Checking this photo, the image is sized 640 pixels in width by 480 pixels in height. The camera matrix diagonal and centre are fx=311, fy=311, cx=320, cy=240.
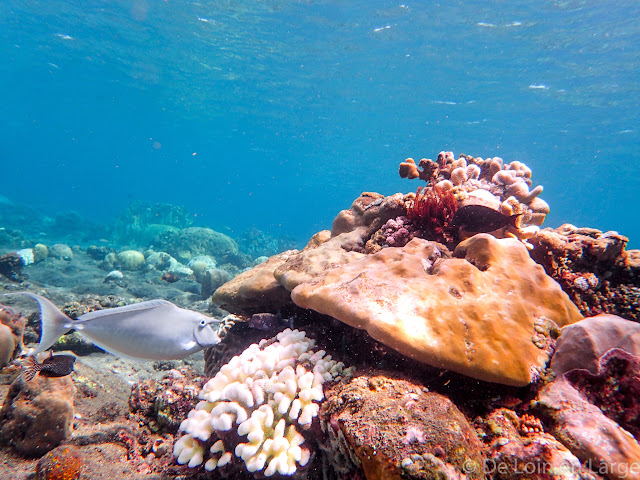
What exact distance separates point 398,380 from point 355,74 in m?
30.8

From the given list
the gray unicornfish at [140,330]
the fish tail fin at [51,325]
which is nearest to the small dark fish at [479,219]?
the gray unicornfish at [140,330]

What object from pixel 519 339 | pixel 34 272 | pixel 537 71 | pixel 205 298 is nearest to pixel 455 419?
pixel 519 339

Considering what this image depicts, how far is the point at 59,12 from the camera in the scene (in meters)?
23.5

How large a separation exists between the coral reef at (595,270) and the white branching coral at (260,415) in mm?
3028

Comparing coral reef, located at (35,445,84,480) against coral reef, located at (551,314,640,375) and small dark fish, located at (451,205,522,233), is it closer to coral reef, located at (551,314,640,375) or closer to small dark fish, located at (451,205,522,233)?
coral reef, located at (551,314,640,375)

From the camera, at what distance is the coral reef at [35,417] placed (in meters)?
2.96

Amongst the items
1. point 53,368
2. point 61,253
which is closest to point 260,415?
point 53,368

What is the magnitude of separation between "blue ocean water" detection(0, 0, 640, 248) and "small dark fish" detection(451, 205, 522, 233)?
69.4 ft

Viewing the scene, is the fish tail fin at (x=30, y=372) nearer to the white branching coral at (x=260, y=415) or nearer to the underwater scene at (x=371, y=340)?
the underwater scene at (x=371, y=340)

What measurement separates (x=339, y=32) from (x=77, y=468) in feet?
87.9

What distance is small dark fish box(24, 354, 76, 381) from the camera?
10.2ft

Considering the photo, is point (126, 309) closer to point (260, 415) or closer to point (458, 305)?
point (260, 415)

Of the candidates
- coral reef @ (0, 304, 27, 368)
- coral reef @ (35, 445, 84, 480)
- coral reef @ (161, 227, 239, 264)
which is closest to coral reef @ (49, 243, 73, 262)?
coral reef @ (161, 227, 239, 264)

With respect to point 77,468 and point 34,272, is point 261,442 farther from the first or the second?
point 34,272
